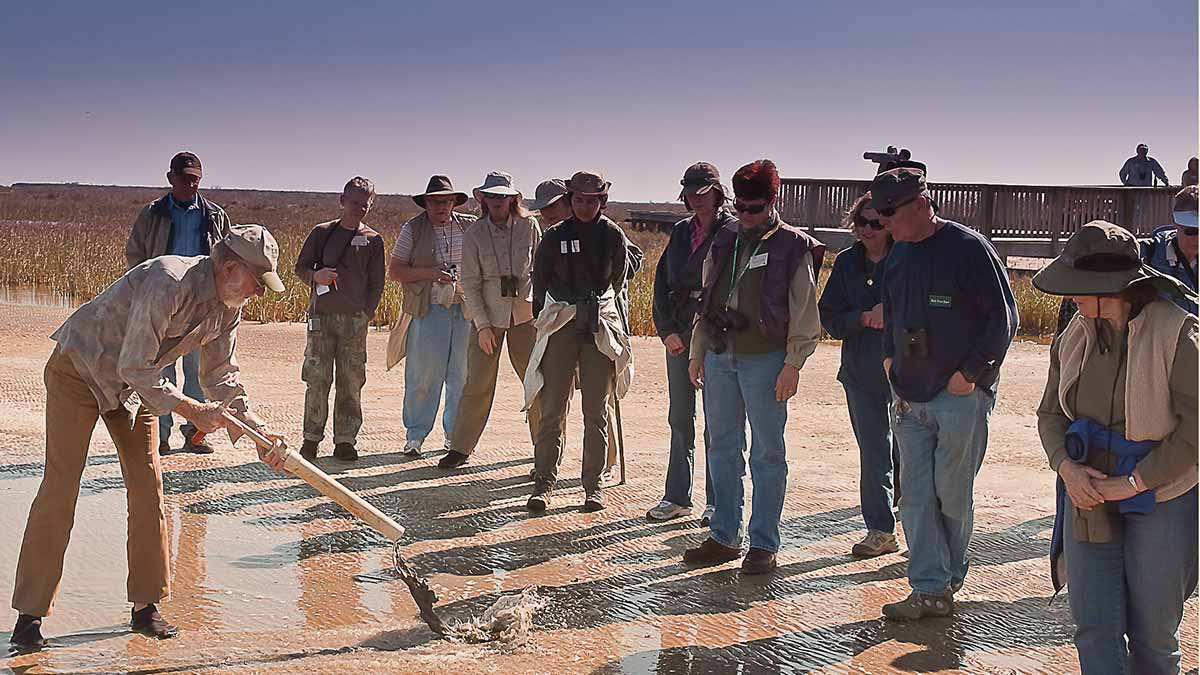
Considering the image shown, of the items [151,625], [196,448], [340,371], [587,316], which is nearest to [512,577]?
[151,625]

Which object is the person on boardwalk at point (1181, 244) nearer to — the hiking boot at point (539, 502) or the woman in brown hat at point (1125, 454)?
the woman in brown hat at point (1125, 454)

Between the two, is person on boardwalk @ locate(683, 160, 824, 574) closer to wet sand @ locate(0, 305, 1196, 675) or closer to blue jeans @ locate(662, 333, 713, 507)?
wet sand @ locate(0, 305, 1196, 675)

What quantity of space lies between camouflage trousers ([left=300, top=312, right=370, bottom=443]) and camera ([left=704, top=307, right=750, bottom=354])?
344 cm

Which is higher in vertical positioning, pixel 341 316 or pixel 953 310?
pixel 953 310

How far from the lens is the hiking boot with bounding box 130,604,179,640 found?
574 centimetres

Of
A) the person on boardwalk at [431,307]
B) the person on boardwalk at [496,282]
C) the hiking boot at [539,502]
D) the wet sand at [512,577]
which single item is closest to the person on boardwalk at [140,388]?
the wet sand at [512,577]

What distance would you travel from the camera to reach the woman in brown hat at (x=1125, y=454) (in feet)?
13.7

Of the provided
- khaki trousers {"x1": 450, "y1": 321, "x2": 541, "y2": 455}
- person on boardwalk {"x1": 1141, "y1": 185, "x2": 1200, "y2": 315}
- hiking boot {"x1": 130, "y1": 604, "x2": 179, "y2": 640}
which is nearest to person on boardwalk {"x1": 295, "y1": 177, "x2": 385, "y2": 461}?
khaki trousers {"x1": 450, "y1": 321, "x2": 541, "y2": 455}

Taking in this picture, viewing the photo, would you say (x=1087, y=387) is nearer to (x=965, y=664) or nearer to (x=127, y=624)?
(x=965, y=664)

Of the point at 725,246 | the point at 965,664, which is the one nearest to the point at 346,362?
the point at 725,246

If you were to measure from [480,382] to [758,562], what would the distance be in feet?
10.1

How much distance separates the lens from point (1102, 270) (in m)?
4.34

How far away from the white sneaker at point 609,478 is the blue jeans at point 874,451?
2011mm

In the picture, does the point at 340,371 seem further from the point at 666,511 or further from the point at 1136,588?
the point at 1136,588
